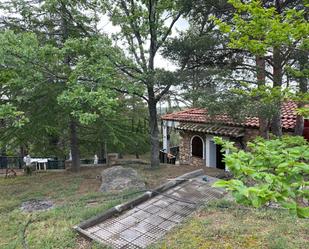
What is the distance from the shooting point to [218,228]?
4699mm

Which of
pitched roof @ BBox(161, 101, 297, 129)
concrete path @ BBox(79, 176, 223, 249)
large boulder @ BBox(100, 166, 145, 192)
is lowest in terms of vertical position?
concrete path @ BBox(79, 176, 223, 249)

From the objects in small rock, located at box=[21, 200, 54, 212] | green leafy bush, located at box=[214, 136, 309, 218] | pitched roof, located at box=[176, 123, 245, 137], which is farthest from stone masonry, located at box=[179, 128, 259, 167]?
green leafy bush, located at box=[214, 136, 309, 218]

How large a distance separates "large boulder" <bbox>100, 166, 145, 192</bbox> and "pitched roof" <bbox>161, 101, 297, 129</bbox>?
11.1 ft

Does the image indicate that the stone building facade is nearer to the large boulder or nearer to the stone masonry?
the stone masonry

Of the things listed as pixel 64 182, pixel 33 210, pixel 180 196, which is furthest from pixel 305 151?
pixel 64 182

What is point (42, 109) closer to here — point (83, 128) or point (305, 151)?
point (83, 128)

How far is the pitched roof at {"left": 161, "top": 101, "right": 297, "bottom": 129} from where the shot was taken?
940 centimetres

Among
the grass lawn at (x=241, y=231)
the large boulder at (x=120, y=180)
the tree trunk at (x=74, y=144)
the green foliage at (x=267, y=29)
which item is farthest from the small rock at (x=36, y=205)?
the green foliage at (x=267, y=29)

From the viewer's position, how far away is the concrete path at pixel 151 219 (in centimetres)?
478

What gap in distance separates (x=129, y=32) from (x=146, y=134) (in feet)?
19.7

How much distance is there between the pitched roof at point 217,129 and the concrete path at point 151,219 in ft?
12.3

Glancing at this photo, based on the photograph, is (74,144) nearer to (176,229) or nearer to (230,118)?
(230,118)

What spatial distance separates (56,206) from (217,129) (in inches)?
287

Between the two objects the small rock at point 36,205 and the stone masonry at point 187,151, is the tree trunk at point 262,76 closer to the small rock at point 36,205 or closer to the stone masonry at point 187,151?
the stone masonry at point 187,151
